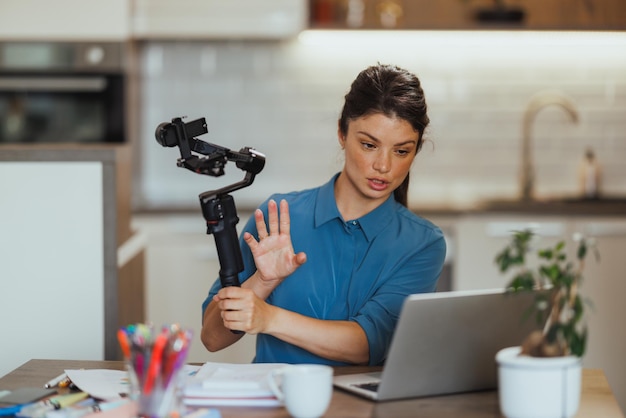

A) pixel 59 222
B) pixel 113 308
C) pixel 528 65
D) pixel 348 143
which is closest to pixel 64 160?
pixel 59 222

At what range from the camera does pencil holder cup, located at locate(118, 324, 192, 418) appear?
1.55m

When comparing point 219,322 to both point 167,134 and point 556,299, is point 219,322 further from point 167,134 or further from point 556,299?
point 556,299

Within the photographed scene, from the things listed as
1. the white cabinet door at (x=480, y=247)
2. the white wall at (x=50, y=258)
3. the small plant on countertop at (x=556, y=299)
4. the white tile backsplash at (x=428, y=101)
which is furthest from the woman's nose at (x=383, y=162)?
the white tile backsplash at (x=428, y=101)

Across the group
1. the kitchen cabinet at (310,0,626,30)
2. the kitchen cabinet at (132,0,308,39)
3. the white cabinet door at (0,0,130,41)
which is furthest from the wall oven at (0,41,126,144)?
the kitchen cabinet at (310,0,626,30)

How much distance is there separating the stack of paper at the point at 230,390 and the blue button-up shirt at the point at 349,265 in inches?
14.7

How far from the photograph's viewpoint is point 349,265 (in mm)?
2320

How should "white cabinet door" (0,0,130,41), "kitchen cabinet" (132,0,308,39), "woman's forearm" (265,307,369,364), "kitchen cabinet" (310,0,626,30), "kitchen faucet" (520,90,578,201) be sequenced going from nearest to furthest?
1. "woman's forearm" (265,307,369,364)
2. "white cabinet door" (0,0,130,41)
3. "kitchen cabinet" (132,0,308,39)
4. "kitchen cabinet" (310,0,626,30)
5. "kitchen faucet" (520,90,578,201)

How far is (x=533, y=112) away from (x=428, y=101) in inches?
20.7

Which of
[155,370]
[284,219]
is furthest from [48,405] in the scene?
[284,219]

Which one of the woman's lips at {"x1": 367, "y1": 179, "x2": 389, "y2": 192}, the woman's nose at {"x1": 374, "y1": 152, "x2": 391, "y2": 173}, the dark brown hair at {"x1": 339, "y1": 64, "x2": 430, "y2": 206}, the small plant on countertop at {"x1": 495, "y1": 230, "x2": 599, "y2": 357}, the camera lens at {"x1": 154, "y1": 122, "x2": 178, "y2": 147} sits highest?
the dark brown hair at {"x1": 339, "y1": 64, "x2": 430, "y2": 206}

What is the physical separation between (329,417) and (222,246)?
442mm

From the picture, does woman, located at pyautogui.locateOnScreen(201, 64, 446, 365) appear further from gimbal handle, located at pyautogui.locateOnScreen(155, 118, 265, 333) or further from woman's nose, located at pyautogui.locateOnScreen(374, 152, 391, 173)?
gimbal handle, located at pyautogui.locateOnScreen(155, 118, 265, 333)

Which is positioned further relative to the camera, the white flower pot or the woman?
the woman

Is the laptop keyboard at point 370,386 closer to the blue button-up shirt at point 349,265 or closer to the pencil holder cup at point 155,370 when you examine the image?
the blue button-up shirt at point 349,265
